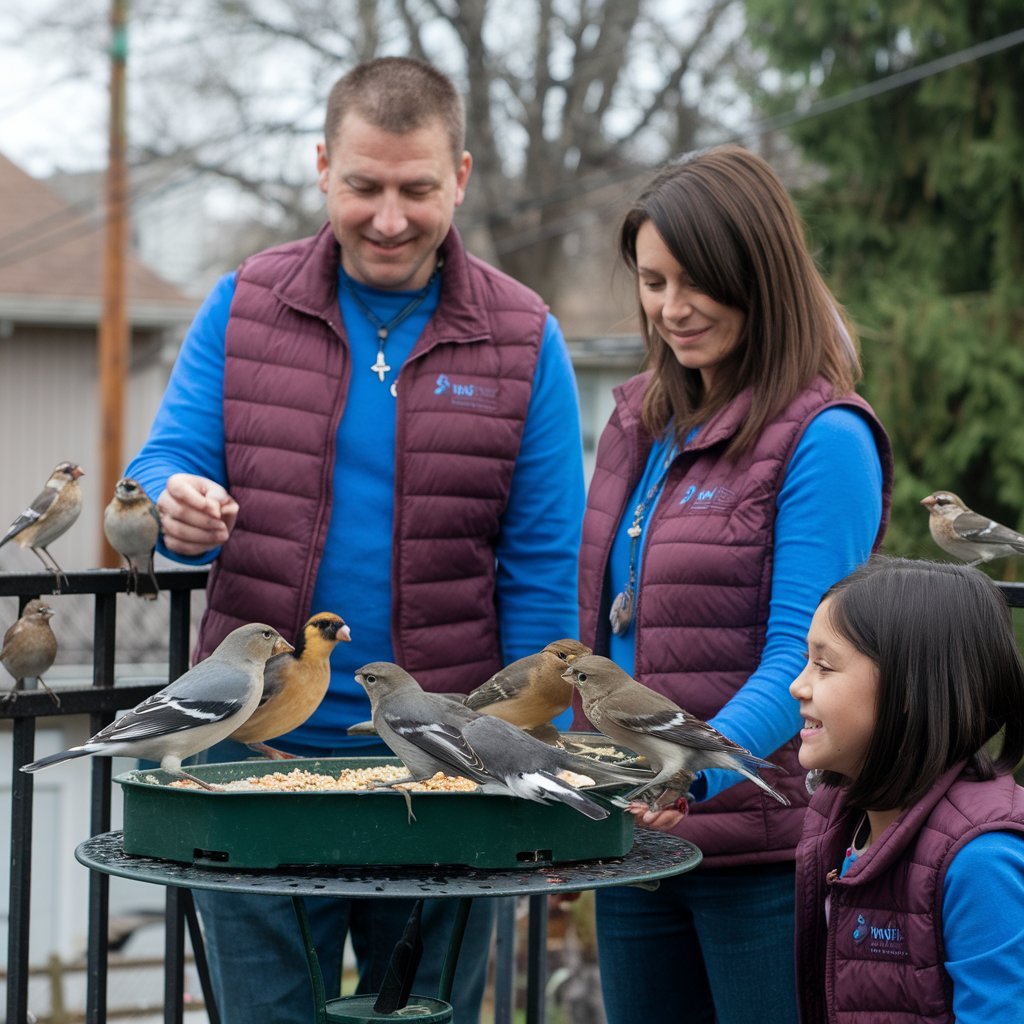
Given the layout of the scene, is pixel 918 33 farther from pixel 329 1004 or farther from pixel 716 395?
pixel 329 1004

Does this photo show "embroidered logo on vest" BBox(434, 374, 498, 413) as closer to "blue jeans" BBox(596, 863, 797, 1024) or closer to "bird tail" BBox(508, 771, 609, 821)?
"blue jeans" BBox(596, 863, 797, 1024)

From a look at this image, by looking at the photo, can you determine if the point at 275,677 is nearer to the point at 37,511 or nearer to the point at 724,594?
the point at 724,594

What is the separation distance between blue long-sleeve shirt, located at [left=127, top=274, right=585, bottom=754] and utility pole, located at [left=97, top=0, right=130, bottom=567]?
12238 mm

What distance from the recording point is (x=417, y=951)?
9.53 ft

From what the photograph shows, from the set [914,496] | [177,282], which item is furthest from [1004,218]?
[177,282]

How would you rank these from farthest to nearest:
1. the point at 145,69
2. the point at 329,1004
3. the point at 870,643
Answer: the point at 145,69
the point at 329,1004
the point at 870,643

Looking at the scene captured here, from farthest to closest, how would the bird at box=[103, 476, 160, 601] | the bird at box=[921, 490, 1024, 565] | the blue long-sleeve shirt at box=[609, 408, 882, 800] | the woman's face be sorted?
the bird at box=[921, 490, 1024, 565] → the bird at box=[103, 476, 160, 601] → the woman's face → the blue long-sleeve shirt at box=[609, 408, 882, 800]

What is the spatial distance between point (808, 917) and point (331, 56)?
22.3 metres

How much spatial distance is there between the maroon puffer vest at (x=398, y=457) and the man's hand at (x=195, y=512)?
0.32 m

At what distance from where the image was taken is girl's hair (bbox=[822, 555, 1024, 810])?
272 cm

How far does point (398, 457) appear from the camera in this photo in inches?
149

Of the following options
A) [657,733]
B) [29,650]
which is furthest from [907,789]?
[29,650]

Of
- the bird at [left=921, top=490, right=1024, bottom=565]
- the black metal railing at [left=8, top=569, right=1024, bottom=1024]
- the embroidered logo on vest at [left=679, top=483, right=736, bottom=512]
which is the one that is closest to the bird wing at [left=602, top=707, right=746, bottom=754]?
the embroidered logo on vest at [left=679, top=483, right=736, bottom=512]

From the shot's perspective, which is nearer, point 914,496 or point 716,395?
point 716,395
